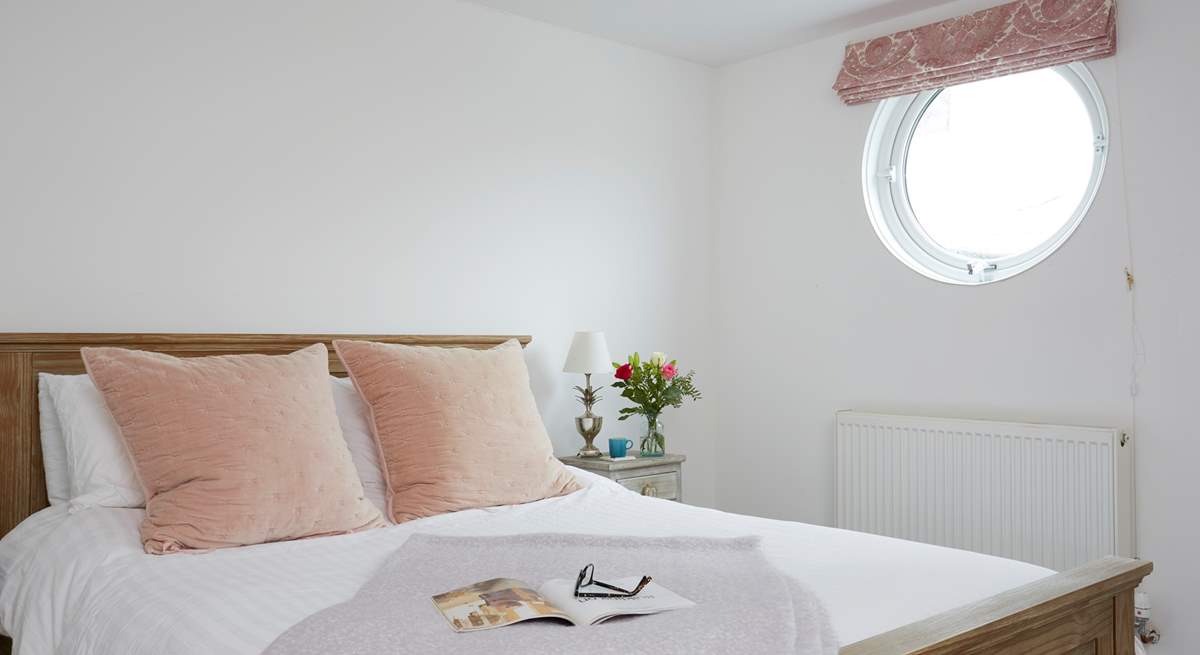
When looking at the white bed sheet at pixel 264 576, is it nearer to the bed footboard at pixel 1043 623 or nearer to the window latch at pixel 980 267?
the bed footboard at pixel 1043 623

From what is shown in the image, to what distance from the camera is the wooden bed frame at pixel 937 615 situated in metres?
1.46

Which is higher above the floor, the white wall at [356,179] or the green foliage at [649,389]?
the white wall at [356,179]

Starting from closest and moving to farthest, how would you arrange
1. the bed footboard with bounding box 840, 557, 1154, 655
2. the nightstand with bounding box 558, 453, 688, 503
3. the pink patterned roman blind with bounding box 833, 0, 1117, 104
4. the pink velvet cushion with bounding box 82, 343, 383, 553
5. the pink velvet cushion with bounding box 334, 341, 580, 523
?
the bed footboard with bounding box 840, 557, 1154, 655 < the pink velvet cushion with bounding box 82, 343, 383, 553 < the pink velvet cushion with bounding box 334, 341, 580, 523 < the pink patterned roman blind with bounding box 833, 0, 1117, 104 < the nightstand with bounding box 558, 453, 688, 503

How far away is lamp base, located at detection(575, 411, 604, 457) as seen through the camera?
11.6 feet

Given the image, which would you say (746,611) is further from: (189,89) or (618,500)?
(189,89)

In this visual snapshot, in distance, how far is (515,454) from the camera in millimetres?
2650

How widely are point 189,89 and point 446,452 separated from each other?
4.36ft

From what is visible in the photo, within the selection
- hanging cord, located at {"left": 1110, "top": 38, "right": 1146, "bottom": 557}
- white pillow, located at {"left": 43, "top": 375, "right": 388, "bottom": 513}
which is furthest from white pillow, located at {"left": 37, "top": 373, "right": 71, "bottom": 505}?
hanging cord, located at {"left": 1110, "top": 38, "right": 1146, "bottom": 557}

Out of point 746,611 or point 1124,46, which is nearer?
point 746,611

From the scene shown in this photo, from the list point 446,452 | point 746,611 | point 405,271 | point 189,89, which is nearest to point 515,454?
point 446,452

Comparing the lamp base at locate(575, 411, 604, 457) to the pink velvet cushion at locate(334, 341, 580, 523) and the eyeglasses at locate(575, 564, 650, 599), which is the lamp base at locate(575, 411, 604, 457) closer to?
the pink velvet cushion at locate(334, 341, 580, 523)

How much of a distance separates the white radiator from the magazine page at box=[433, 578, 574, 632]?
2.10 m

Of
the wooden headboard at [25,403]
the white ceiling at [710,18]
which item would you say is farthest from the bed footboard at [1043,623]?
the white ceiling at [710,18]

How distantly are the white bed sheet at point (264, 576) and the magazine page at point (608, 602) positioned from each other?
170mm
